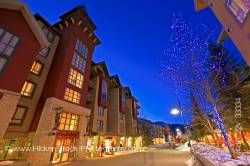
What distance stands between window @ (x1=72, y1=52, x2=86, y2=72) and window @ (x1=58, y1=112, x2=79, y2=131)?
7.38 meters

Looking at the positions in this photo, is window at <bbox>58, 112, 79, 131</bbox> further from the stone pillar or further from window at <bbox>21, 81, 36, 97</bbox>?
the stone pillar

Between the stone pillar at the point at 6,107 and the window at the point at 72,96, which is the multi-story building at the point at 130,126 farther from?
the stone pillar at the point at 6,107

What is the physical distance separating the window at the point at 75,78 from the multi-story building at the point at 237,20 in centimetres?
1921

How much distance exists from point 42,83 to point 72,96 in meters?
4.09

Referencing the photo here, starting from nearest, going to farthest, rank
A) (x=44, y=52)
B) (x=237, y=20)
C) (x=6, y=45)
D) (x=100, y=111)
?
1. (x=237, y=20)
2. (x=6, y=45)
3. (x=44, y=52)
4. (x=100, y=111)

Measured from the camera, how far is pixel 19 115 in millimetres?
17047

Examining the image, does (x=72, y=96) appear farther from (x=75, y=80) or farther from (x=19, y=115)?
(x=19, y=115)

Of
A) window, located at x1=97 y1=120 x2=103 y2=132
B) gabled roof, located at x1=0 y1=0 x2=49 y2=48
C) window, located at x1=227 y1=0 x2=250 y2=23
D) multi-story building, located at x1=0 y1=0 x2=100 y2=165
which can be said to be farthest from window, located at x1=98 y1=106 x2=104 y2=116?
window, located at x1=227 y1=0 x2=250 y2=23

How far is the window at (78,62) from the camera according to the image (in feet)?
78.2

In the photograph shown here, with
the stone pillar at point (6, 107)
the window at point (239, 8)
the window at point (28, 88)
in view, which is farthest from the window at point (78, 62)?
the window at point (239, 8)

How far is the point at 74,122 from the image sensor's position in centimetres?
2158


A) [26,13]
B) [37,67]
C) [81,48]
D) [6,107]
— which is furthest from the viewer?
[81,48]

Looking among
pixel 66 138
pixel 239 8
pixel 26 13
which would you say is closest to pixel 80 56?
pixel 26 13

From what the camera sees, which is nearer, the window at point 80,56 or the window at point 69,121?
the window at point 69,121
